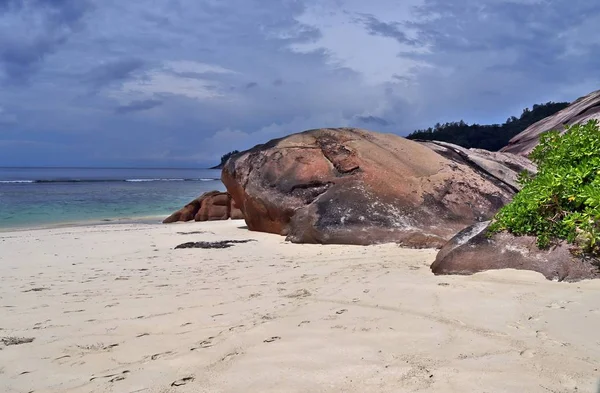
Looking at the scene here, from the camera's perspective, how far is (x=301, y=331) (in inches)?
101

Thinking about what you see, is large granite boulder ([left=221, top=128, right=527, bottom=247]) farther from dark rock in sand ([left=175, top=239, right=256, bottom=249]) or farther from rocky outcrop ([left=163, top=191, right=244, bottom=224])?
rocky outcrop ([left=163, top=191, right=244, bottom=224])

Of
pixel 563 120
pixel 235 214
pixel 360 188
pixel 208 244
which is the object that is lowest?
pixel 208 244

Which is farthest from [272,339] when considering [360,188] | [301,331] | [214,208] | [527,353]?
[214,208]

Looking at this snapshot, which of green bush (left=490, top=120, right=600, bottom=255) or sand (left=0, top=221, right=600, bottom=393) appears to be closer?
sand (left=0, top=221, right=600, bottom=393)

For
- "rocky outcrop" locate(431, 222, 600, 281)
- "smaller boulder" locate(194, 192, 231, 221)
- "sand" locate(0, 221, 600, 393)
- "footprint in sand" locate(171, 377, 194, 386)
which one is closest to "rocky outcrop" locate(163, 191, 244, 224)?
"smaller boulder" locate(194, 192, 231, 221)

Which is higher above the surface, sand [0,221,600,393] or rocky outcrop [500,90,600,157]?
rocky outcrop [500,90,600,157]

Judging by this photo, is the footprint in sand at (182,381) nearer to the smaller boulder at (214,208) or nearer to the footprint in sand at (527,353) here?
the footprint in sand at (527,353)

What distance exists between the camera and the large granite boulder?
6141mm

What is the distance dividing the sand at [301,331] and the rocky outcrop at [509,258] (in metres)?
0.12

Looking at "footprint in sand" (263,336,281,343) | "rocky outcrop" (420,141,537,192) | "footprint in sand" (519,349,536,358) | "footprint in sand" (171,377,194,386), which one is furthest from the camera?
"rocky outcrop" (420,141,537,192)

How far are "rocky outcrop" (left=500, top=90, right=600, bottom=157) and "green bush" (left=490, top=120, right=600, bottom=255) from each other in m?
4.25

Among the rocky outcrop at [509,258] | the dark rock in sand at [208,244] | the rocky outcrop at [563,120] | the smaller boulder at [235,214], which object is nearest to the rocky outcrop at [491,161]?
the rocky outcrop at [563,120]

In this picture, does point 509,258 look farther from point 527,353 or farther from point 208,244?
point 208,244

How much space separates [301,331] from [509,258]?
198 cm
